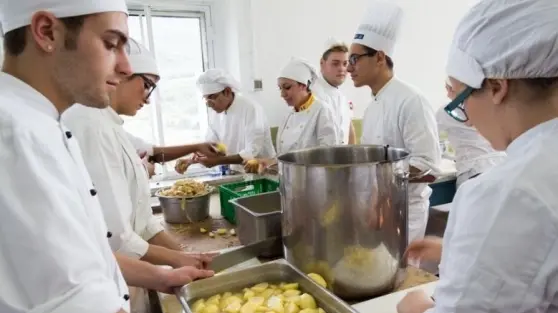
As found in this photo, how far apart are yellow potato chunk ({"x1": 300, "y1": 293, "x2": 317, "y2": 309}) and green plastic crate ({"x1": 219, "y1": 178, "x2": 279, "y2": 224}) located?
0.78 m

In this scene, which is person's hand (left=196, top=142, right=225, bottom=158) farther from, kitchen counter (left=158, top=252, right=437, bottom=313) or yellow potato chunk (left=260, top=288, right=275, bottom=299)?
yellow potato chunk (left=260, top=288, right=275, bottom=299)

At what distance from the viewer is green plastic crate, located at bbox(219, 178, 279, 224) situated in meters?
1.74

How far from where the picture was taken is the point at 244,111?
324 centimetres

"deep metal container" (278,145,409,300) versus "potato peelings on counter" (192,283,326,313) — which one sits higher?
"deep metal container" (278,145,409,300)

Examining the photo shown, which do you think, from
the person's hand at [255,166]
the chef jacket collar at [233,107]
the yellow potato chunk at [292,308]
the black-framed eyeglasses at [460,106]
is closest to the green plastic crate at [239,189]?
the person's hand at [255,166]

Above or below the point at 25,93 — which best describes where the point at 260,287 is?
below

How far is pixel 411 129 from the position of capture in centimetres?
185

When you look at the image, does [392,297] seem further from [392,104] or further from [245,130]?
[245,130]

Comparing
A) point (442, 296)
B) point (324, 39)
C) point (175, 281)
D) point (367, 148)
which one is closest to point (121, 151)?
point (175, 281)

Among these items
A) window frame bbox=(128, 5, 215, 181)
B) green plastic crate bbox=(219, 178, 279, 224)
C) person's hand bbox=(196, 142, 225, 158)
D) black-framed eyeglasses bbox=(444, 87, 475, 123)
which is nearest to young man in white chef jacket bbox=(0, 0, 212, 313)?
black-framed eyeglasses bbox=(444, 87, 475, 123)

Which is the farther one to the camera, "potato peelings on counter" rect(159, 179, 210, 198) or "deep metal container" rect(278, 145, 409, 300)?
"potato peelings on counter" rect(159, 179, 210, 198)

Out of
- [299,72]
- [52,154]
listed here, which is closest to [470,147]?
[299,72]

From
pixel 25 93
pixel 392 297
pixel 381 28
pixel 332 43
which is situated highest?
pixel 332 43

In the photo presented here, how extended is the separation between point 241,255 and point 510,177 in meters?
0.83
